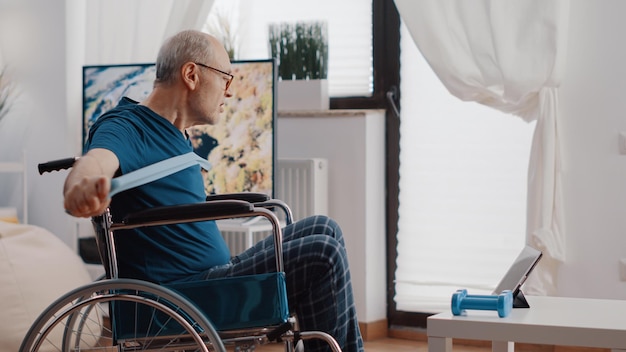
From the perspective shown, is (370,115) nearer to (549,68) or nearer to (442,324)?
(549,68)

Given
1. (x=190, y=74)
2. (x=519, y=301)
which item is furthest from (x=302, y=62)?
(x=519, y=301)

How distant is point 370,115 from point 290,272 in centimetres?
199

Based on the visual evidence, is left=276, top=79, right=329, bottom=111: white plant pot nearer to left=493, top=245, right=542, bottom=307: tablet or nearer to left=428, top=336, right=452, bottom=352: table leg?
left=493, top=245, right=542, bottom=307: tablet

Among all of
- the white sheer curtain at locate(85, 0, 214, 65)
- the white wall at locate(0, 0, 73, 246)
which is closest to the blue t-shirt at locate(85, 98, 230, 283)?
the white sheer curtain at locate(85, 0, 214, 65)

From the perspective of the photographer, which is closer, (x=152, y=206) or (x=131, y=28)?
(x=152, y=206)

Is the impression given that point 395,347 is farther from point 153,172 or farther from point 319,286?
point 153,172

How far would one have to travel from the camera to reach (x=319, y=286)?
202cm

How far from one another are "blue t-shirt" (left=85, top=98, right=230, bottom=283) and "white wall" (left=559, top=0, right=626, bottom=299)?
1.78m

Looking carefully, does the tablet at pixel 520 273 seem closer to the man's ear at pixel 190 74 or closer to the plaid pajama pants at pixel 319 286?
the plaid pajama pants at pixel 319 286

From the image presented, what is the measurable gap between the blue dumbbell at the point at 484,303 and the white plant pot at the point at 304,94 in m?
2.02

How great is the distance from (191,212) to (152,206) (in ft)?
0.95

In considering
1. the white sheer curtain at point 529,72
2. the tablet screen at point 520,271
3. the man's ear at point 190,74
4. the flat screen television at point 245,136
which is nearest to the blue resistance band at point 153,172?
the man's ear at point 190,74

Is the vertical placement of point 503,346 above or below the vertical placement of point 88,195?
below

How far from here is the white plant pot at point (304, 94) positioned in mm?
3975
